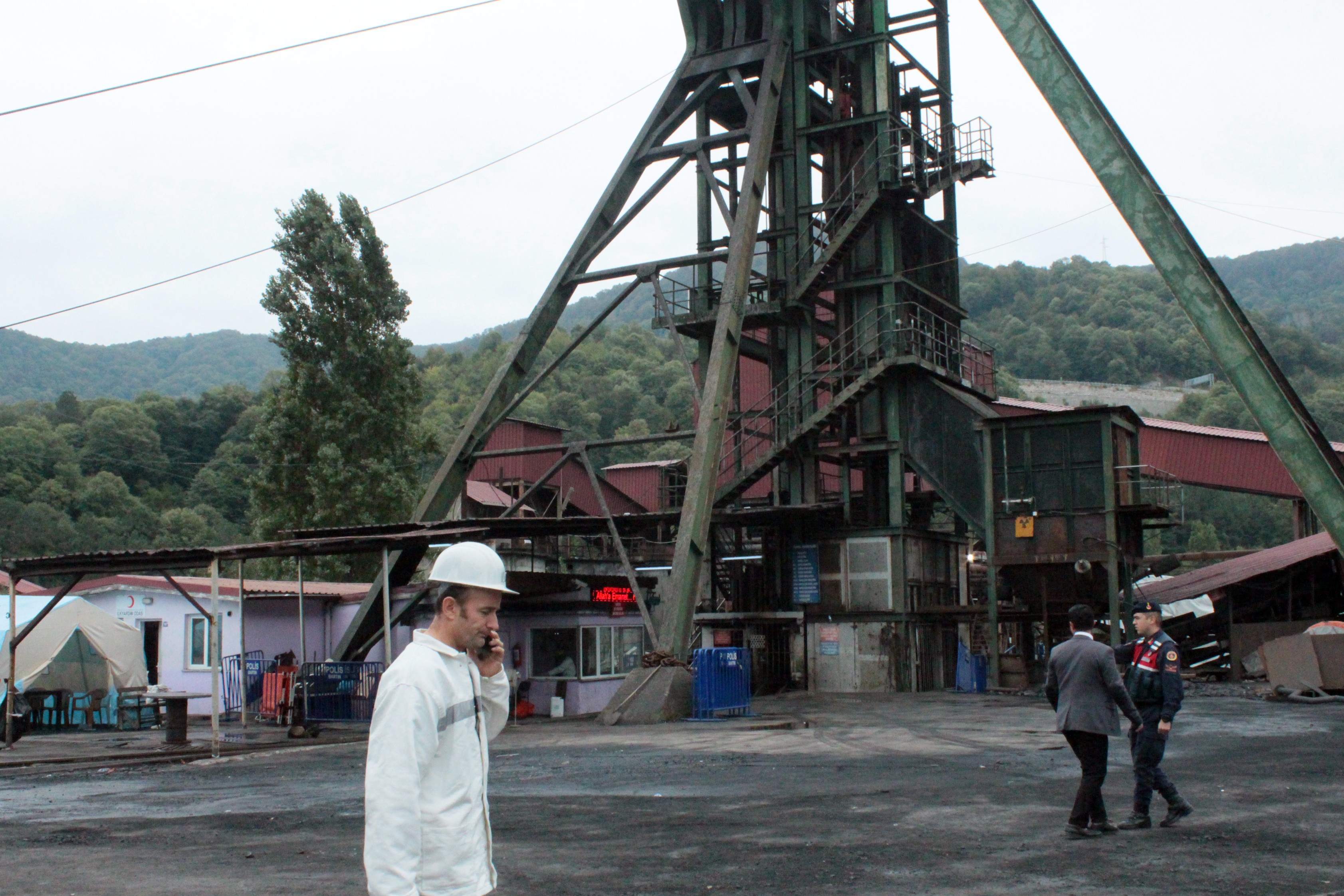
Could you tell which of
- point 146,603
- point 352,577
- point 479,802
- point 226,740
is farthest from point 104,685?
point 479,802

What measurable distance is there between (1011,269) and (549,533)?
143 metres

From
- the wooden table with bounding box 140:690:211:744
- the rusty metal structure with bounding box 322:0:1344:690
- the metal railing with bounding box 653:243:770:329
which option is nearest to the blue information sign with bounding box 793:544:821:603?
the rusty metal structure with bounding box 322:0:1344:690

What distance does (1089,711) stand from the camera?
31.7 ft

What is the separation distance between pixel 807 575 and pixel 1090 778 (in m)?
26.3

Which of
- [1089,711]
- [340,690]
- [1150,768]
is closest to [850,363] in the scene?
[340,690]

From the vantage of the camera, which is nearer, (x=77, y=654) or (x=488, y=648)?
(x=488, y=648)

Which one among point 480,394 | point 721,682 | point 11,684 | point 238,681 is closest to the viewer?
point 11,684

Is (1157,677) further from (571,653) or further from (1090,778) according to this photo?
(571,653)

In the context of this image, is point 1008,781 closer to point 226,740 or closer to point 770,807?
point 770,807

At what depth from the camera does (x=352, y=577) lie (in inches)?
1841

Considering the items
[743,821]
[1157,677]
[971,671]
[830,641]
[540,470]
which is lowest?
[971,671]

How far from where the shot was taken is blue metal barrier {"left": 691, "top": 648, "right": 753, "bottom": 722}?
80.2 feet

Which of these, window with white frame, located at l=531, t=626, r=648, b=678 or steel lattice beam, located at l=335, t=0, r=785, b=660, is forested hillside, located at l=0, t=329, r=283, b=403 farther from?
window with white frame, located at l=531, t=626, r=648, b=678

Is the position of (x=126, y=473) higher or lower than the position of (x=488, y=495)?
higher
